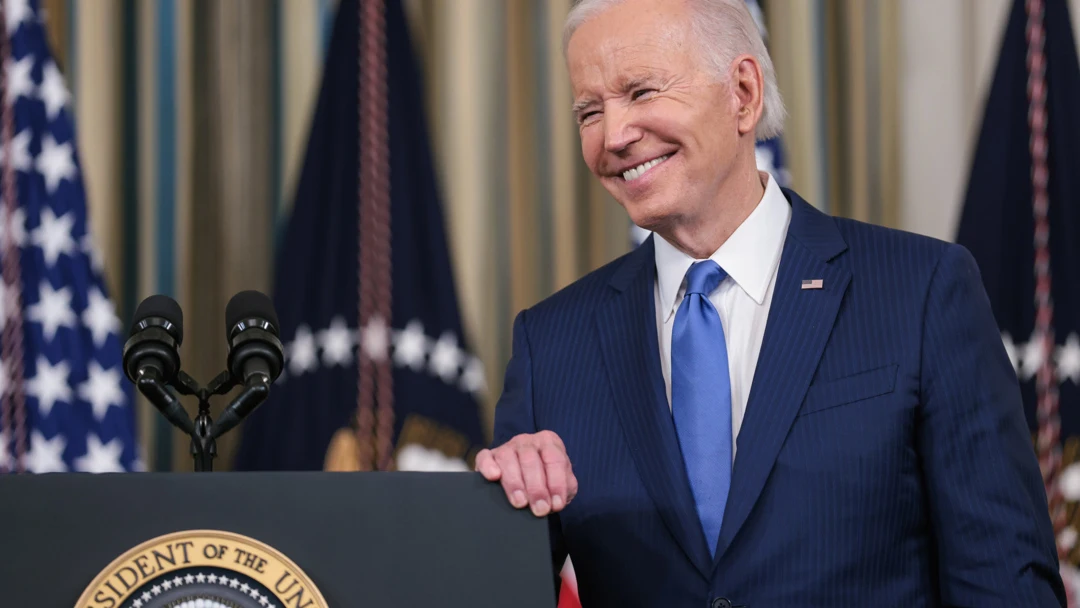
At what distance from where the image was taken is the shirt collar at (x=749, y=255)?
1.91m

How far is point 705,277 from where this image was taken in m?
1.91

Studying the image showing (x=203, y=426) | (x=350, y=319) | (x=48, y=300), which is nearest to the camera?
(x=203, y=426)

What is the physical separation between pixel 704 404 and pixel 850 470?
24 cm

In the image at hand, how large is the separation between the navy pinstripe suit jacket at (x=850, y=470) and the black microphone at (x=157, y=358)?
66 centimetres

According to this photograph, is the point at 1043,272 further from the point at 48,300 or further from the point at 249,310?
the point at 48,300

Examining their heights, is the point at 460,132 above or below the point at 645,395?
above

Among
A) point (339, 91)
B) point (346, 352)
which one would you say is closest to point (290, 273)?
point (346, 352)

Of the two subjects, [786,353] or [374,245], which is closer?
[786,353]

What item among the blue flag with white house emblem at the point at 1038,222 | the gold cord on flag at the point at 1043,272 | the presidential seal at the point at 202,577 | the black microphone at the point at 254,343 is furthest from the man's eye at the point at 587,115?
the gold cord on flag at the point at 1043,272

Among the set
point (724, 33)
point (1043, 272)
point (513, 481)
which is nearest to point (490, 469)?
point (513, 481)

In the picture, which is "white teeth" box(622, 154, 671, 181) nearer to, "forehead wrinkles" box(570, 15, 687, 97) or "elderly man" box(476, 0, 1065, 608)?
"elderly man" box(476, 0, 1065, 608)

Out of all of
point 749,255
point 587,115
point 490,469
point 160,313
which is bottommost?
point 490,469

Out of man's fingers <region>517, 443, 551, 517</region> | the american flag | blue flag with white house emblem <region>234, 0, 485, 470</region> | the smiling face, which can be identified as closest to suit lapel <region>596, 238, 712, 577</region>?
the smiling face

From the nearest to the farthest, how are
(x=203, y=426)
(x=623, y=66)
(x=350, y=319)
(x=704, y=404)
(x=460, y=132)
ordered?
(x=203, y=426)
(x=704, y=404)
(x=623, y=66)
(x=350, y=319)
(x=460, y=132)
